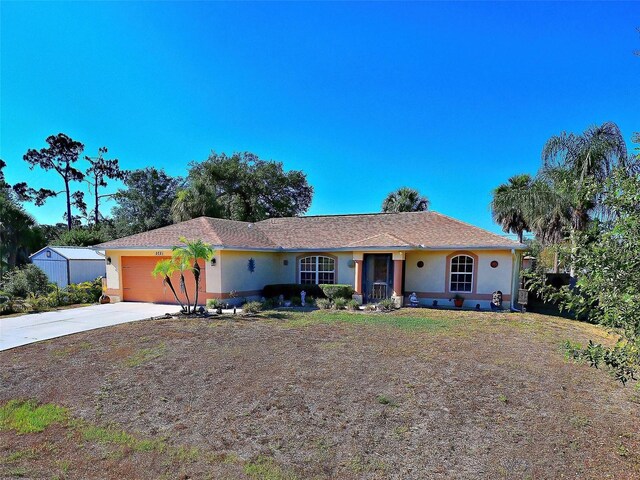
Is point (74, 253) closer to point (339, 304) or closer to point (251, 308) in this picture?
point (251, 308)

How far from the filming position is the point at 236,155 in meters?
38.1

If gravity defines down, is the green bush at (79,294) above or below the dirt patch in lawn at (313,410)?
below

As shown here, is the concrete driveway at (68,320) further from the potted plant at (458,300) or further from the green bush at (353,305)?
the potted plant at (458,300)

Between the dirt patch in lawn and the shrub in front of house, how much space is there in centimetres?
808

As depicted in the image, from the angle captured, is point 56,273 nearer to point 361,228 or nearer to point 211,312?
point 211,312

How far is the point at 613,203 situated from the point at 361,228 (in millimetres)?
17654

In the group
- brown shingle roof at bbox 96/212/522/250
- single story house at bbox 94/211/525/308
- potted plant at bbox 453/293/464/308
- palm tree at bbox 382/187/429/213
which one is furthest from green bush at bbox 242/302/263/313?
palm tree at bbox 382/187/429/213

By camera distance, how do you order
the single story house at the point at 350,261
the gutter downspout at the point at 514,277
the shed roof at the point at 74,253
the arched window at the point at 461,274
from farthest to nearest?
the shed roof at the point at 74,253 < the arched window at the point at 461,274 < the single story house at the point at 350,261 < the gutter downspout at the point at 514,277

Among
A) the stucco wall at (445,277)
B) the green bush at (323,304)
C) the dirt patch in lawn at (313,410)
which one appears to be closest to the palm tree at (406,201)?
the stucco wall at (445,277)

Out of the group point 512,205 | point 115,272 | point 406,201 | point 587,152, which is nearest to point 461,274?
point 587,152

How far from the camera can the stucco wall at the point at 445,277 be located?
16.3 m

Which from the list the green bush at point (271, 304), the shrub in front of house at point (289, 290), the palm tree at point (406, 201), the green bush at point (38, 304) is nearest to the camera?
the green bush at point (38, 304)

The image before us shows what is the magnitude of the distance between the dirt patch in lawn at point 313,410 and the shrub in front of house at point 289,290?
8.08 metres

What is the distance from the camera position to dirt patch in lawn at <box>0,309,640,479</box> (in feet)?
13.9
